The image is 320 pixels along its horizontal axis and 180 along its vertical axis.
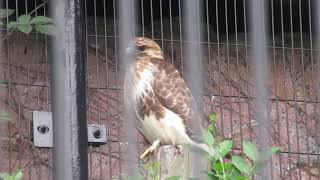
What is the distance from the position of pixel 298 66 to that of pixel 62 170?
358 cm

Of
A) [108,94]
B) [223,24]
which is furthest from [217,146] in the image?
[223,24]

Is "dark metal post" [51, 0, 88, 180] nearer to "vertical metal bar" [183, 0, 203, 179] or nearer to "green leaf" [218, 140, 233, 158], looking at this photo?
"vertical metal bar" [183, 0, 203, 179]

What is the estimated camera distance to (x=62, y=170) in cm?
86

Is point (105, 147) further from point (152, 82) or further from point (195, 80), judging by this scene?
point (195, 80)

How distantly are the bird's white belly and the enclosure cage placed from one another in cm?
69

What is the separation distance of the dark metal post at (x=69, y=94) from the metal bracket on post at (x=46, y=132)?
85.1 inches

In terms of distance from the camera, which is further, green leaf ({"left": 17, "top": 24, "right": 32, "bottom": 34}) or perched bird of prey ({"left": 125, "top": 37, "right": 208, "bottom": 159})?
Answer: perched bird of prey ({"left": 125, "top": 37, "right": 208, "bottom": 159})

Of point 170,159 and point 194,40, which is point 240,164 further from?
point 170,159

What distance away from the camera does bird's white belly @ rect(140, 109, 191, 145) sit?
120 inches

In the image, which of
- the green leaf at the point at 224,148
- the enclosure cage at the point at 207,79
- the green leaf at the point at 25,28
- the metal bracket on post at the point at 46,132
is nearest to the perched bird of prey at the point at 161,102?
the metal bracket on post at the point at 46,132

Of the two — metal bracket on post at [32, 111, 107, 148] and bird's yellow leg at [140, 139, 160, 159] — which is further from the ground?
metal bracket on post at [32, 111, 107, 148]

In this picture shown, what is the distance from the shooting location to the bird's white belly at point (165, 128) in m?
3.05

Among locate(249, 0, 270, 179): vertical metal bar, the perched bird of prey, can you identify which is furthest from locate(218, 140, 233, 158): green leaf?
the perched bird of prey

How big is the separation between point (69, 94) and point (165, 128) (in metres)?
2.25
